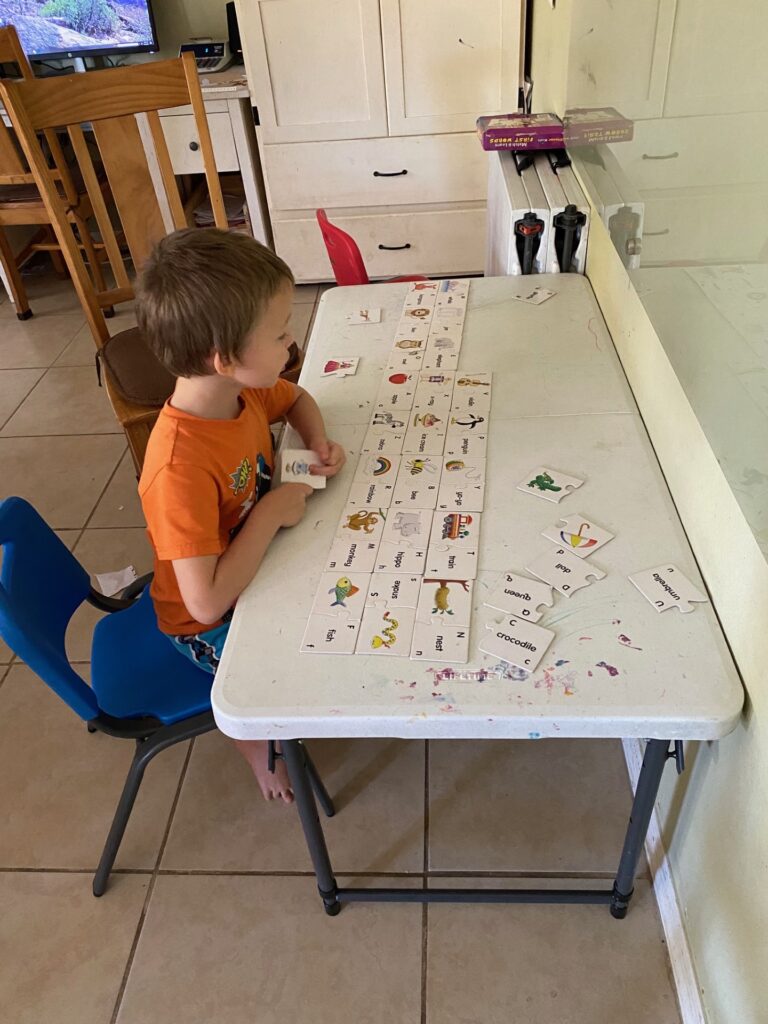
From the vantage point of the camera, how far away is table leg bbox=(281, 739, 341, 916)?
100 cm

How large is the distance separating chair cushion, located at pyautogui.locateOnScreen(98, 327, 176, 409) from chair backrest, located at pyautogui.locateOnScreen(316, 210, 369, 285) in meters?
0.48

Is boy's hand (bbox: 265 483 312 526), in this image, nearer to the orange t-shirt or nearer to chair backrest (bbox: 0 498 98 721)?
the orange t-shirt

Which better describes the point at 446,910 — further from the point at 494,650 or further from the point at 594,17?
the point at 594,17

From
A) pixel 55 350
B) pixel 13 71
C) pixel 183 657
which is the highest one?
pixel 13 71

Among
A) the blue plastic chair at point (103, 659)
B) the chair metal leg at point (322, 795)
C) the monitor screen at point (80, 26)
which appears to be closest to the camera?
the blue plastic chair at point (103, 659)

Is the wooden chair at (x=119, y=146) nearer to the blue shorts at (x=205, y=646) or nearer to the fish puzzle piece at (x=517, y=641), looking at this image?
the blue shorts at (x=205, y=646)

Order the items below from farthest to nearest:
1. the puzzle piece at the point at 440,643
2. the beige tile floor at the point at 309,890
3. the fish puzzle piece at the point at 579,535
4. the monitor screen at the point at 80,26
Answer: the monitor screen at the point at 80,26 → the beige tile floor at the point at 309,890 → the fish puzzle piece at the point at 579,535 → the puzzle piece at the point at 440,643

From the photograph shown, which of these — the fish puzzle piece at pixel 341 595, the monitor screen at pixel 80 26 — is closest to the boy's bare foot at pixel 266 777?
the fish puzzle piece at pixel 341 595

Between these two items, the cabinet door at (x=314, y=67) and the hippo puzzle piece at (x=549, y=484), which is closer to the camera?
the hippo puzzle piece at (x=549, y=484)

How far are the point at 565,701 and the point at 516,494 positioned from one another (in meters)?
0.35

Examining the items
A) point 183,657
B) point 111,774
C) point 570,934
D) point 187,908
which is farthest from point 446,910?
point 111,774

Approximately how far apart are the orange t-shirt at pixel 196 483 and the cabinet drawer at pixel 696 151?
640mm

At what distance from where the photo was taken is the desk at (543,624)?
0.80 m

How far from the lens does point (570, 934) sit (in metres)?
1.22
